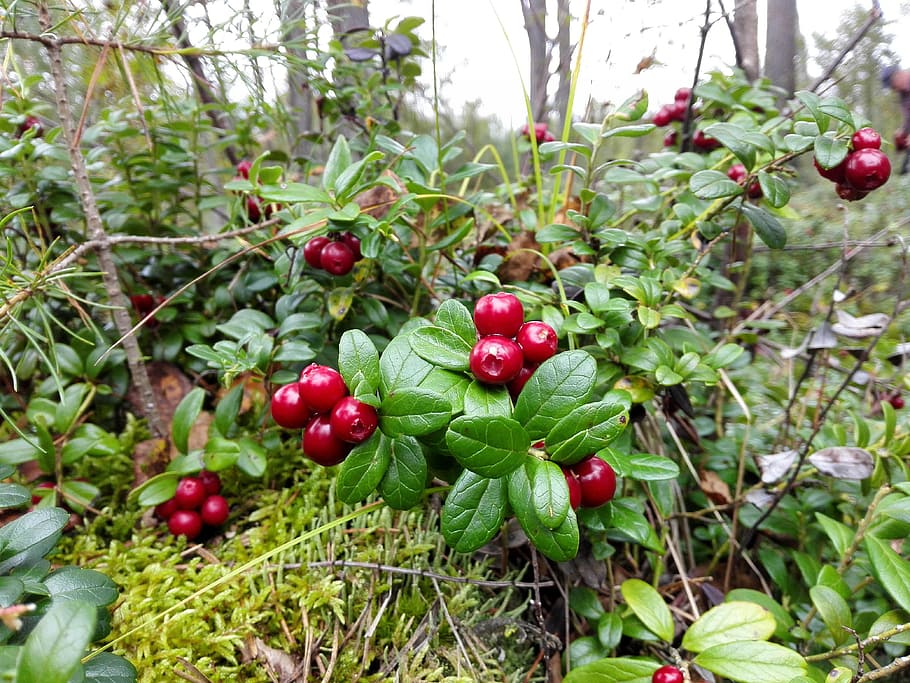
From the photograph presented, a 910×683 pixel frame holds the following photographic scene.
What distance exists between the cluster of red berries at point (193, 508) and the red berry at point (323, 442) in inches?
21.3

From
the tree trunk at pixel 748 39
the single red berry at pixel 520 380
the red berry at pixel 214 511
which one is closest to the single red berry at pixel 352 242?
the single red berry at pixel 520 380

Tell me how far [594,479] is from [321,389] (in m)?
0.43

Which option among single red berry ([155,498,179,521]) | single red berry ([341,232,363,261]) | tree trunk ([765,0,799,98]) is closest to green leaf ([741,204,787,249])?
single red berry ([341,232,363,261])

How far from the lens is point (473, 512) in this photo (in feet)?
2.40

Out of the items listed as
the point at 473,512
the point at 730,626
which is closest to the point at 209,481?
the point at 473,512

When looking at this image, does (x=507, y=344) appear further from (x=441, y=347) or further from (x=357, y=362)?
(x=357, y=362)

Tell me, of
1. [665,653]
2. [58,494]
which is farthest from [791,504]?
[58,494]

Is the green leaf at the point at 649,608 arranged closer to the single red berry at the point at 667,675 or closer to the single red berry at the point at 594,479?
the single red berry at the point at 667,675

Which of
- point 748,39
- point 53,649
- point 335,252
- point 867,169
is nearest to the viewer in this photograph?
point 53,649

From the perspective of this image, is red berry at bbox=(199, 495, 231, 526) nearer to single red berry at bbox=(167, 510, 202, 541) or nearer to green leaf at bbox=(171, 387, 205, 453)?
single red berry at bbox=(167, 510, 202, 541)

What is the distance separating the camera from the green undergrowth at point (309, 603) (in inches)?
36.3

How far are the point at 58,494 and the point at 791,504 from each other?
5.75ft

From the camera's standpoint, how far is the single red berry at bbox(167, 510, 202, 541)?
114 cm

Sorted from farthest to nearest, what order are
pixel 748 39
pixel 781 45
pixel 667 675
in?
pixel 781 45 < pixel 748 39 < pixel 667 675
